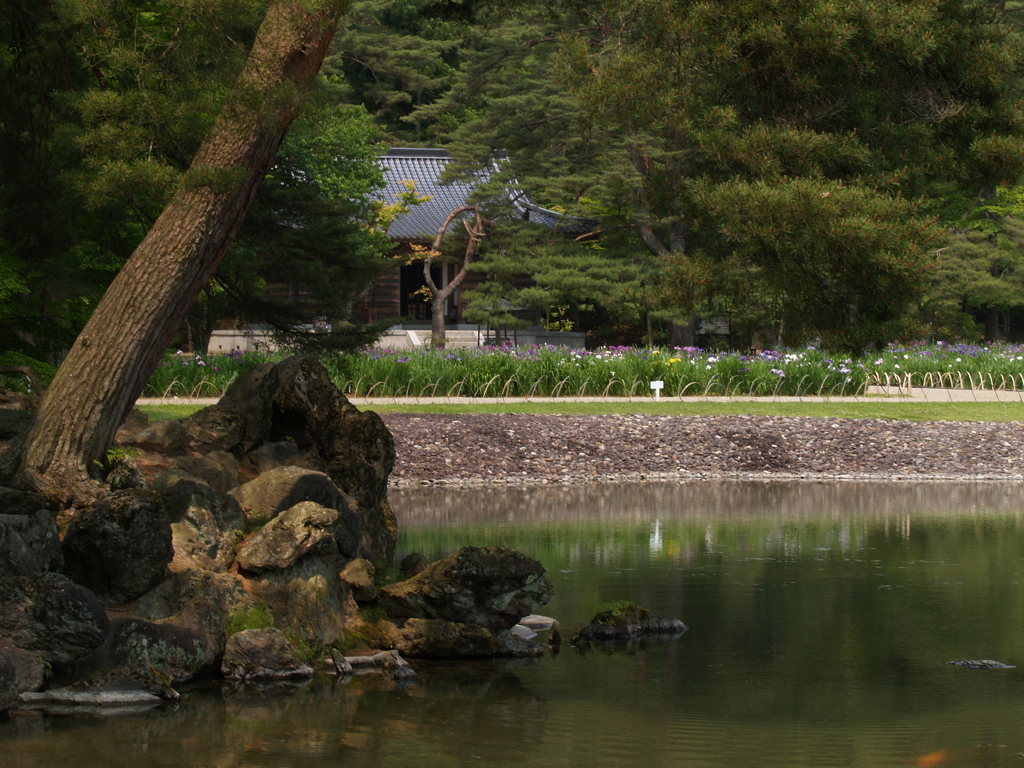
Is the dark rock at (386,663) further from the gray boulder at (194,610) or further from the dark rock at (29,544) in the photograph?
the dark rock at (29,544)

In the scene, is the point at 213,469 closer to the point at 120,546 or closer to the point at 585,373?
the point at 120,546

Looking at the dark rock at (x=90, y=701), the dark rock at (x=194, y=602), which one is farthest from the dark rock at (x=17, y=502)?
the dark rock at (x=90, y=701)

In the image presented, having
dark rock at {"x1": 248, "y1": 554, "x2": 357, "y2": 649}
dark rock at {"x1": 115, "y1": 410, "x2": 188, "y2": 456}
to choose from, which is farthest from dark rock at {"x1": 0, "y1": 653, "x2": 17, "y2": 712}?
dark rock at {"x1": 115, "y1": 410, "x2": 188, "y2": 456}

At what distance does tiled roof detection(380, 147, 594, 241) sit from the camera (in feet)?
97.9

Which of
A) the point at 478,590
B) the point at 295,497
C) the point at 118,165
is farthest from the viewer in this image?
the point at 295,497

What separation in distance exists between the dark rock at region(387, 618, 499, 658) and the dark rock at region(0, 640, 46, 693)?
2177 mm

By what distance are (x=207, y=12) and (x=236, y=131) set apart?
2.51 ft

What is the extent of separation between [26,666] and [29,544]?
0.69 metres

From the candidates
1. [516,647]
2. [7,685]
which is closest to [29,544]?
[7,685]

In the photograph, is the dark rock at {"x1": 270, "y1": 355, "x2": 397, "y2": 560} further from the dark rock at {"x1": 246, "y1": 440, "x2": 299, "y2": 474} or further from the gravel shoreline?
the gravel shoreline

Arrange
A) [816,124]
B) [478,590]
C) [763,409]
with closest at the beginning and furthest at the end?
[478,590] → [816,124] → [763,409]

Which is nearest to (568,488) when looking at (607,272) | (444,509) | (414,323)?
(444,509)

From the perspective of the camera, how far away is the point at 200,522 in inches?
285

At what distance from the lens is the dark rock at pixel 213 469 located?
8.19 metres
